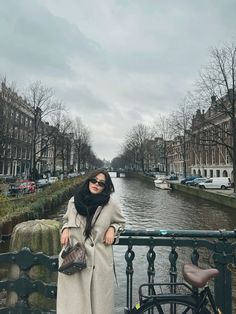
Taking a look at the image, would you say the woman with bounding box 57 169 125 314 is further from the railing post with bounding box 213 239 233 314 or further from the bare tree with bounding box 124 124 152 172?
the bare tree with bounding box 124 124 152 172

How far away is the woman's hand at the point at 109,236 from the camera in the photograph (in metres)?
2.89

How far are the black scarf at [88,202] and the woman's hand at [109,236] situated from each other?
0.55 ft

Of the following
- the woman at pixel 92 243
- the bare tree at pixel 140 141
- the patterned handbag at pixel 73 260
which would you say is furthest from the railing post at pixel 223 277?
the bare tree at pixel 140 141

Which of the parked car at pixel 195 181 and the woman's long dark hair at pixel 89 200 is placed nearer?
the woman's long dark hair at pixel 89 200

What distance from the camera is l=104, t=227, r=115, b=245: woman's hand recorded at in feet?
9.47

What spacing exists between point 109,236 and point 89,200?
40 centimetres

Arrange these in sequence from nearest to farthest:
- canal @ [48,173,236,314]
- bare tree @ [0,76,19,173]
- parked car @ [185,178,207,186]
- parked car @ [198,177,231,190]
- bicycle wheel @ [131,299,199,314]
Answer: bicycle wheel @ [131,299,199,314], canal @ [48,173,236,314], bare tree @ [0,76,19,173], parked car @ [198,177,231,190], parked car @ [185,178,207,186]

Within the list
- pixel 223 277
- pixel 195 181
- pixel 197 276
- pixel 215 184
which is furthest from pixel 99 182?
pixel 195 181

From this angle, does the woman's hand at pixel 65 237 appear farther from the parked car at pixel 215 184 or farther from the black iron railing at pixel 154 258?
the parked car at pixel 215 184

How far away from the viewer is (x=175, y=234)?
349 cm

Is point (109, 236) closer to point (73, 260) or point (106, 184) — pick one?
point (73, 260)

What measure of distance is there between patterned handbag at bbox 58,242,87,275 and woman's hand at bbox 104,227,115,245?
0.23m

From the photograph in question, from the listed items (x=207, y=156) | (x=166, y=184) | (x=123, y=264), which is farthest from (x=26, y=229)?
(x=207, y=156)

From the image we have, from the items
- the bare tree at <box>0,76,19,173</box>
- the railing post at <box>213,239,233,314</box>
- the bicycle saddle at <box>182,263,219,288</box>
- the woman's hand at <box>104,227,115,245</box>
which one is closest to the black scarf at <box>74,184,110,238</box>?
the woman's hand at <box>104,227,115,245</box>
